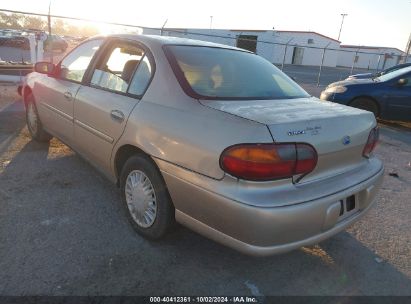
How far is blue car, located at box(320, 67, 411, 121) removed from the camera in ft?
28.8

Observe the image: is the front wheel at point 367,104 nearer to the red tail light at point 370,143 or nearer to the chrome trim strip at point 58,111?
the red tail light at point 370,143

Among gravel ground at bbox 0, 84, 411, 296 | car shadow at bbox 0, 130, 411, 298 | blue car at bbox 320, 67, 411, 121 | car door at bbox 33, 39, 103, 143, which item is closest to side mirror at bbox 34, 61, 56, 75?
car door at bbox 33, 39, 103, 143

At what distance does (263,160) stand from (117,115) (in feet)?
4.76

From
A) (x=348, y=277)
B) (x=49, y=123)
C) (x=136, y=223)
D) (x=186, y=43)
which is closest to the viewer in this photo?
(x=348, y=277)

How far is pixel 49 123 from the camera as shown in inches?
180

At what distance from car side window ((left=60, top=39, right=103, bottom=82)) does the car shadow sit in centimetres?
134

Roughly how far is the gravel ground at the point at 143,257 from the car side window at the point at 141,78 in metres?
1.17

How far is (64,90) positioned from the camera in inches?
159

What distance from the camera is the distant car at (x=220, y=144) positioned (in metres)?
2.22

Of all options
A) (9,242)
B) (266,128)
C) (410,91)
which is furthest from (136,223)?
(410,91)

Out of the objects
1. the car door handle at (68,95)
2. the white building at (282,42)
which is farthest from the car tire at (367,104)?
the white building at (282,42)

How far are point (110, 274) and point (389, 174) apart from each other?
14.1ft

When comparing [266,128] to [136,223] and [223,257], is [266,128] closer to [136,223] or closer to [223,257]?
[223,257]

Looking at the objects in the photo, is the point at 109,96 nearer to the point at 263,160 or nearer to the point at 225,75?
the point at 225,75
